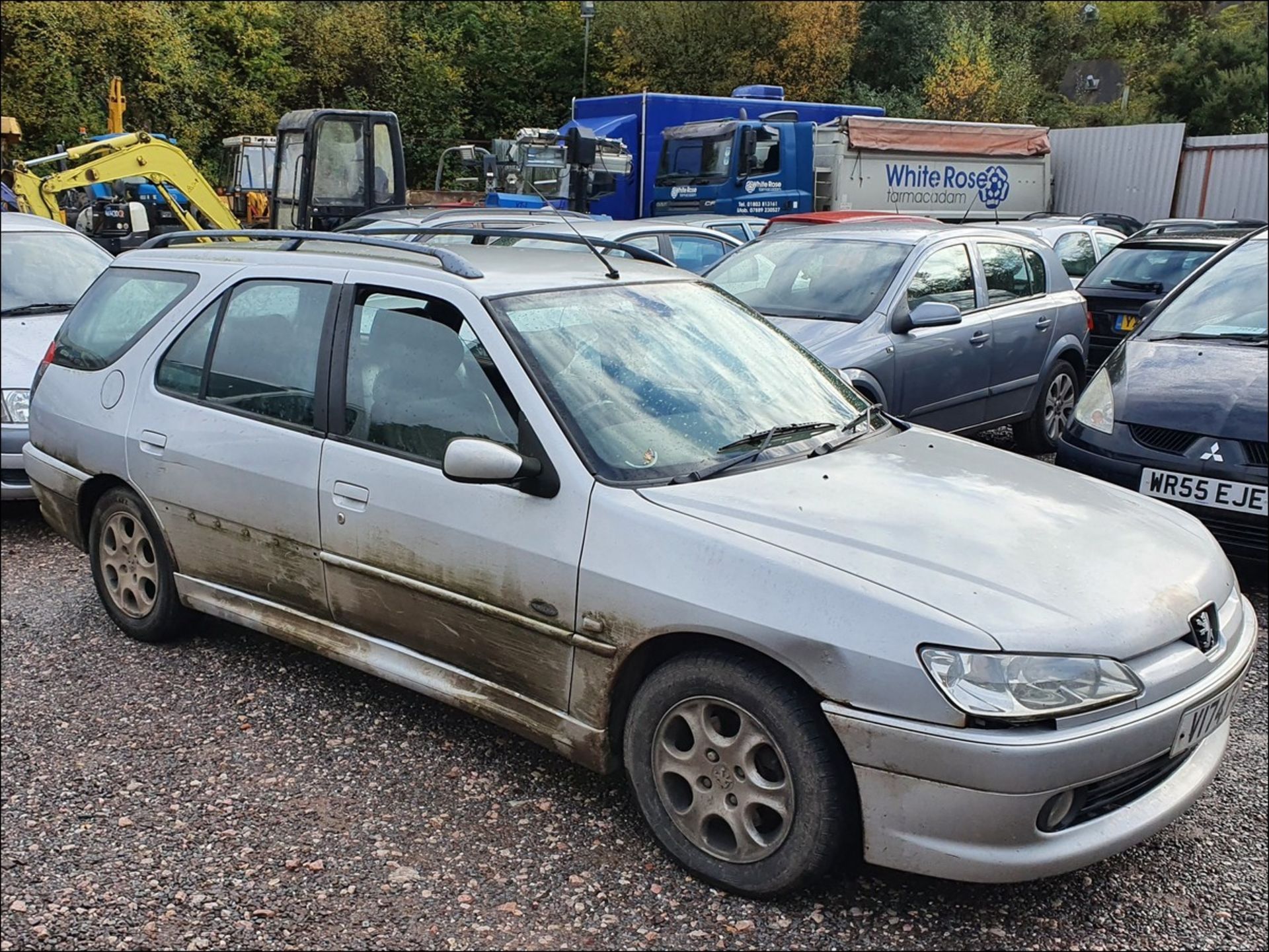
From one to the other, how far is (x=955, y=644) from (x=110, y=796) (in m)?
2.61

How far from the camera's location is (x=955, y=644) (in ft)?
8.21

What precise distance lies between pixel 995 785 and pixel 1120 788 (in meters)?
0.43

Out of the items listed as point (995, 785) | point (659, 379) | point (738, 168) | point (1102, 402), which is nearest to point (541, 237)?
point (659, 379)

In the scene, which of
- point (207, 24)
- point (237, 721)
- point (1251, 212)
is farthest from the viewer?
point (207, 24)

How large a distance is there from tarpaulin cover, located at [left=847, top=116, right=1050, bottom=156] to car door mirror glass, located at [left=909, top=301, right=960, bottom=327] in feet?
36.7

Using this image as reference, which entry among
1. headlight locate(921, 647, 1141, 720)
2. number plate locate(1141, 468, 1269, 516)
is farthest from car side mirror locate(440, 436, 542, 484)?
number plate locate(1141, 468, 1269, 516)

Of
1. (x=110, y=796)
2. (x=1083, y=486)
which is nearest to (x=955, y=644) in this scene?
(x=1083, y=486)

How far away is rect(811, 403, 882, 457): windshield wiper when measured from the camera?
3434 millimetres

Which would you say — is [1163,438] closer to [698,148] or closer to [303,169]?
[303,169]

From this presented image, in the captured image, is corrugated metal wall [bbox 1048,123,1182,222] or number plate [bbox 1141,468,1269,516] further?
corrugated metal wall [bbox 1048,123,1182,222]

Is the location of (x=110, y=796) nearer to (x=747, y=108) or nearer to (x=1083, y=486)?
(x=1083, y=486)

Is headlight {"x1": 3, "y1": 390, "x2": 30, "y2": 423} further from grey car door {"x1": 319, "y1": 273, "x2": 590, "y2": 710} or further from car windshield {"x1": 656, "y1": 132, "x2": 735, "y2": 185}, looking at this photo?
car windshield {"x1": 656, "y1": 132, "x2": 735, "y2": 185}

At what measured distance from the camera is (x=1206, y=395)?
73 cm

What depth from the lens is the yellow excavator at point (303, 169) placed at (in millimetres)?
13617
